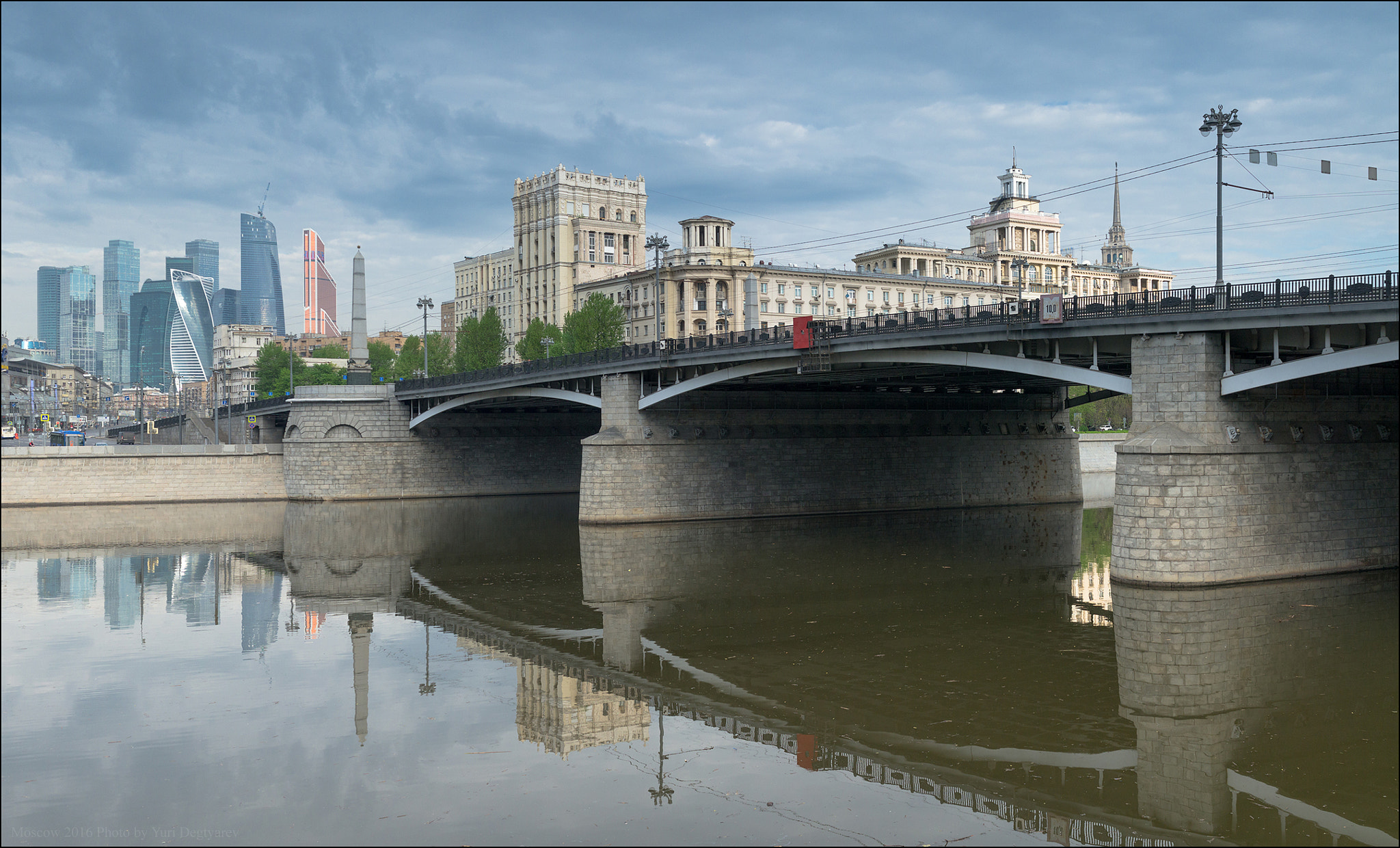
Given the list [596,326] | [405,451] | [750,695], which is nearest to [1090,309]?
[750,695]

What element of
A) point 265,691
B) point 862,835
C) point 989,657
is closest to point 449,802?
point 862,835

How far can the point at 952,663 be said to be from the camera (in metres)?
20.4

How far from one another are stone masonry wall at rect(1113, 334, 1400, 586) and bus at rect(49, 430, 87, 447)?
64489 millimetres

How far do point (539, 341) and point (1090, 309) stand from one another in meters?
70.0

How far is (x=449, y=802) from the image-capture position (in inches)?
516

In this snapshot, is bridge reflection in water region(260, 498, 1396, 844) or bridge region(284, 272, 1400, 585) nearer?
bridge reflection in water region(260, 498, 1396, 844)

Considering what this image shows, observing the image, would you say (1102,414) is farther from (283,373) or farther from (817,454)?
(283,373)

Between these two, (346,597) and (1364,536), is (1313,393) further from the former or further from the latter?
(346,597)

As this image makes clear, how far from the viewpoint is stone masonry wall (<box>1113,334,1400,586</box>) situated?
83.9ft

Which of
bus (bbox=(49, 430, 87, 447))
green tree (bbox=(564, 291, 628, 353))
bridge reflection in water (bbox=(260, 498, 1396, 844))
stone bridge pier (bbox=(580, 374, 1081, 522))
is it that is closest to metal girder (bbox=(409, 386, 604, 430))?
stone bridge pier (bbox=(580, 374, 1081, 522))

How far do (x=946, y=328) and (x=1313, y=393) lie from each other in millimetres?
10183

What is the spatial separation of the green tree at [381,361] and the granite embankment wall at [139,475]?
1880 inches

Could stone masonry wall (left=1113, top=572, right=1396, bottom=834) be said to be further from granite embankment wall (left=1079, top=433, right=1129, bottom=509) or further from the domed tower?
the domed tower

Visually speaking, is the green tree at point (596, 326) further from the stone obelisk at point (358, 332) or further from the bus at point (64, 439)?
the bus at point (64, 439)
